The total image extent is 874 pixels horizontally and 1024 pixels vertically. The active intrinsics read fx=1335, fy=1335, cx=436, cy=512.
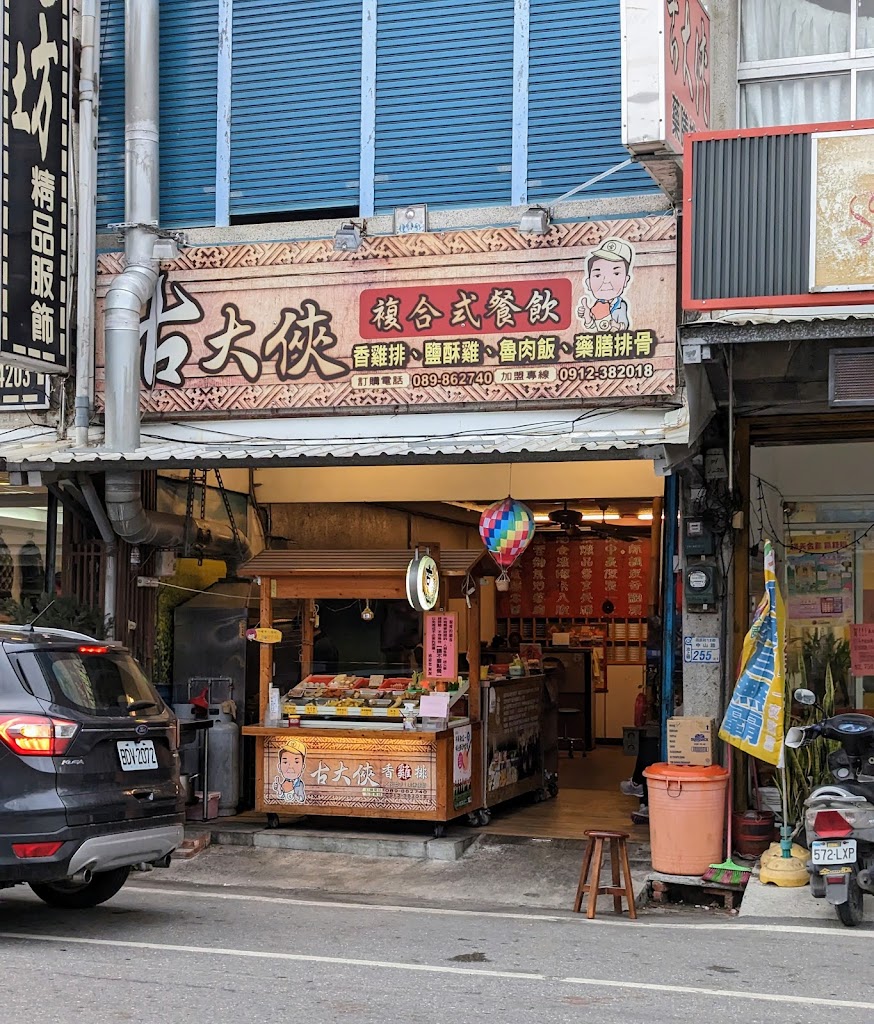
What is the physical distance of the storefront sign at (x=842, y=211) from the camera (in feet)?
30.4

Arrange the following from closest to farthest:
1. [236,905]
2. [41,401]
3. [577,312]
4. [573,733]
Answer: [236,905] < [577,312] < [41,401] < [573,733]

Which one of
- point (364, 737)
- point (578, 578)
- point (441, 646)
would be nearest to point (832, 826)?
point (441, 646)

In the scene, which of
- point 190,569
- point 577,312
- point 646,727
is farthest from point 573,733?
point 577,312

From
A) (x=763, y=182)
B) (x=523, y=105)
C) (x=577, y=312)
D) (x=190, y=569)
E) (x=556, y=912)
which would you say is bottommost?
(x=556, y=912)

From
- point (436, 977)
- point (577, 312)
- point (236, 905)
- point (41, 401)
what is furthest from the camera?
point (41, 401)

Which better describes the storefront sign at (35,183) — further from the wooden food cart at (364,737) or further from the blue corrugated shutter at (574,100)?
the blue corrugated shutter at (574,100)

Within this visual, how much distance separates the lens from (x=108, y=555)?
1239cm

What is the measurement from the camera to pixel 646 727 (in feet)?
43.4

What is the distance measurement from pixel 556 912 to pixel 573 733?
27.4ft

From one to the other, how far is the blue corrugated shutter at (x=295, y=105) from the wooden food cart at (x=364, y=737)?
3244 millimetres

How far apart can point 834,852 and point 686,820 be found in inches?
61.0

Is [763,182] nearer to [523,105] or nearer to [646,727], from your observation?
[523,105]

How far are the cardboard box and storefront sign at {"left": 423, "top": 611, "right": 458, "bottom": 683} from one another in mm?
2171

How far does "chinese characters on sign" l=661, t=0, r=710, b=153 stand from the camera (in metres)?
9.55
